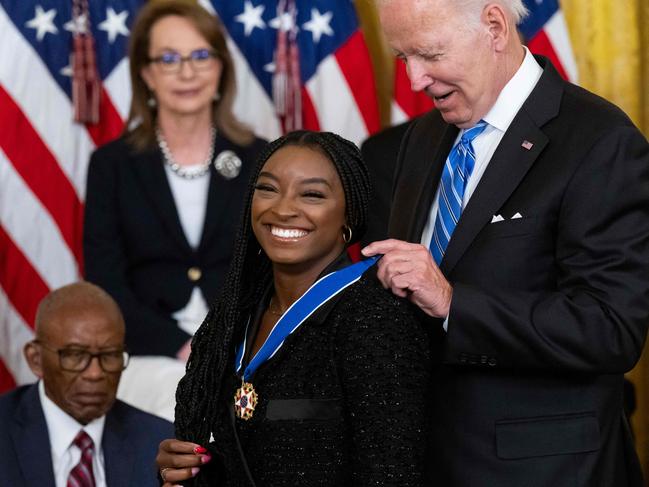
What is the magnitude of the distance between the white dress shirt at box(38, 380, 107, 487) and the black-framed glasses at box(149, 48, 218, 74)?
168cm

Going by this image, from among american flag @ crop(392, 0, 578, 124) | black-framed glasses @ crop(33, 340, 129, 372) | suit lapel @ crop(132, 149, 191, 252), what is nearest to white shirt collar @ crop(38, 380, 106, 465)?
black-framed glasses @ crop(33, 340, 129, 372)

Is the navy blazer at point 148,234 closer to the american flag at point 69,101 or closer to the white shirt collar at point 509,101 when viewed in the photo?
the american flag at point 69,101

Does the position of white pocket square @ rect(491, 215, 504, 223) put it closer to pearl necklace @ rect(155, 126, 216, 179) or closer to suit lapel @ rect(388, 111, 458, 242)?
suit lapel @ rect(388, 111, 458, 242)

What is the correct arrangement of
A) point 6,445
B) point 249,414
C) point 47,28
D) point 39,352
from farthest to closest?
point 47,28 → point 39,352 → point 6,445 → point 249,414

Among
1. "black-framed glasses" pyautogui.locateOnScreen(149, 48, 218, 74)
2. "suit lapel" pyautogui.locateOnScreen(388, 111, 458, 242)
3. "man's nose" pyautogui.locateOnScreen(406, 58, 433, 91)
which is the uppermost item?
"black-framed glasses" pyautogui.locateOnScreen(149, 48, 218, 74)

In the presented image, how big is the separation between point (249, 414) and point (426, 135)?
983 millimetres

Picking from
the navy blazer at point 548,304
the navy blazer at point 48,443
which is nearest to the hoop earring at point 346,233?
the navy blazer at point 548,304

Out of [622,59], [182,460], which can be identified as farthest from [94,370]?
[622,59]

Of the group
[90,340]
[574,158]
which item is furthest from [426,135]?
[90,340]

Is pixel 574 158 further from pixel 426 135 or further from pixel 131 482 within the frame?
pixel 131 482

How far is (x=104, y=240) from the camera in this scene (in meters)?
5.16

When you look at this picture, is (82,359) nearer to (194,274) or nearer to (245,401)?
(194,274)

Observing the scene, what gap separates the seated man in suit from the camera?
12.7 ft

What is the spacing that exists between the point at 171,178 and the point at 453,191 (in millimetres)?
2325
